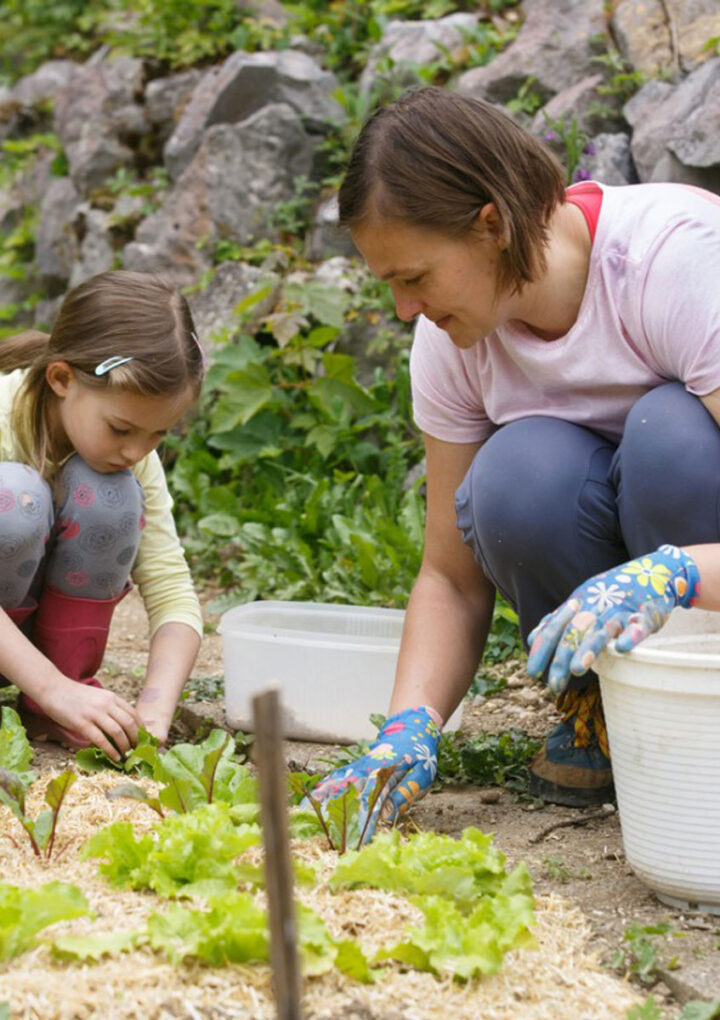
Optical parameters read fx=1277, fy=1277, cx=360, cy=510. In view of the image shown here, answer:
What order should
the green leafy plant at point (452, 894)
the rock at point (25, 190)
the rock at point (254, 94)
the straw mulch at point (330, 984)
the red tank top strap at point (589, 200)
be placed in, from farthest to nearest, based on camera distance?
the rock at point (25, 190) < the rock at point (254, 94) < the red tank top strap at point (589, 200) < the green leafy plant at point (452, 894) < the straw mulch at point (330, 984)

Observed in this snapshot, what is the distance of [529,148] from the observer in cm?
199

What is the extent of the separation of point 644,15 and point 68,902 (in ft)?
12.0

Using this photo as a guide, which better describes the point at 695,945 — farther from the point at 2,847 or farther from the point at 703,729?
the point at 2,847

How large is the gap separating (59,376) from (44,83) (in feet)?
18.3

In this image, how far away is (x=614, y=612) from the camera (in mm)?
1675

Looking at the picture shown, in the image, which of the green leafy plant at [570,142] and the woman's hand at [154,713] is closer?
the woman's hand at [154,713]

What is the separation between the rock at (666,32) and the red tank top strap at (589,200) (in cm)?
204

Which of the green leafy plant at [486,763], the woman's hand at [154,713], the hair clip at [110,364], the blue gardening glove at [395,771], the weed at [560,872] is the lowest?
the green leafy plant at [486,763]

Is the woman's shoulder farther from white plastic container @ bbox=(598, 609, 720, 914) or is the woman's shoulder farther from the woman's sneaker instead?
the woman's sneaker

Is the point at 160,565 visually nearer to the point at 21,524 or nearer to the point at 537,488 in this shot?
the point at 21,524

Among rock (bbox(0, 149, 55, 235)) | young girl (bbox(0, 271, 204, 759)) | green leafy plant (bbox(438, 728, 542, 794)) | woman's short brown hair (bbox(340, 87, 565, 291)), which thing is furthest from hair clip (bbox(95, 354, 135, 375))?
rock (bbox(0, 149, 55, 235))

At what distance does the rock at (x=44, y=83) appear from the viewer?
24.1ft

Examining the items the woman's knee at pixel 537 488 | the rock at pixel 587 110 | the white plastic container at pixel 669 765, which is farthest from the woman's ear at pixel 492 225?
the rock at pixel 587 110

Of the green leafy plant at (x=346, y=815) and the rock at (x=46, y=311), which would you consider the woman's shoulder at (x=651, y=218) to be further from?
the rock at (x=46, y=311)
